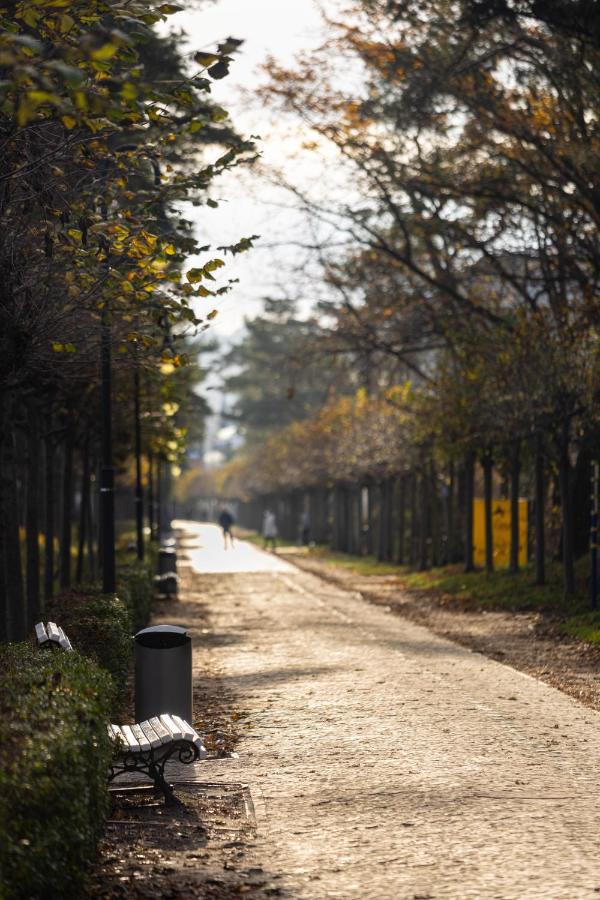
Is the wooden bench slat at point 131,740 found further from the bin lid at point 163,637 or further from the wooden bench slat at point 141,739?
the bin lid at point 163,637

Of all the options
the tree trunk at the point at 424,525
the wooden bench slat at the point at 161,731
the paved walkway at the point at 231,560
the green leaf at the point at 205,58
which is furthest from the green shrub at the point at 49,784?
the paved walkway at the point at 231,560

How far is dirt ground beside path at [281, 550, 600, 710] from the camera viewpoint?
54.1 ft

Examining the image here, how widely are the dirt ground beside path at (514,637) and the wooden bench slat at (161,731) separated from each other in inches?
210

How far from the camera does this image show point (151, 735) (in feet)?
31.3

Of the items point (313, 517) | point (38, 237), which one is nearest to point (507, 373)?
point (38, 237)

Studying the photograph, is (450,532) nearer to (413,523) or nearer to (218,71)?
(413,523)

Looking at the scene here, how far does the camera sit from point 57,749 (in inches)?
258

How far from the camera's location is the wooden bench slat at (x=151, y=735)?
9.24 meters

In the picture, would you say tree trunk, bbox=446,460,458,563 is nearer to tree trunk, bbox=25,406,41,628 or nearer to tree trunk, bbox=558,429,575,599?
tree trunk, bbox=558,429,575,599

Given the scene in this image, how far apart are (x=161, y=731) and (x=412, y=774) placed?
1833mm

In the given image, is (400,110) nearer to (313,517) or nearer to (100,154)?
(100,154)

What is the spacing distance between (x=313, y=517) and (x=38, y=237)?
219ft

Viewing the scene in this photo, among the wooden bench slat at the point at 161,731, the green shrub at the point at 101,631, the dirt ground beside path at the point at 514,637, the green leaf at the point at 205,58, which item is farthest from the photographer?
the dirt ground beside path at the point at 514,637

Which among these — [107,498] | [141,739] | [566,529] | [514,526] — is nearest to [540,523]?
[566,529]
